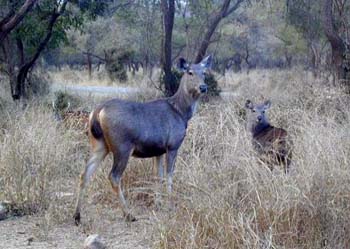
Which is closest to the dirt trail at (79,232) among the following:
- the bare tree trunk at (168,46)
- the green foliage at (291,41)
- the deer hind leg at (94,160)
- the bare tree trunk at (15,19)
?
the deer hind leg at (94,160)

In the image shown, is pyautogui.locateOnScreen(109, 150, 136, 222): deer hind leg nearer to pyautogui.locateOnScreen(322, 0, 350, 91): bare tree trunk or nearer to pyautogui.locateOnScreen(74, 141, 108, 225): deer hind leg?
pyautogui.locateOnScreen(74, 141, 108, 225): deer hind leg

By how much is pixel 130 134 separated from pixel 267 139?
228 cm

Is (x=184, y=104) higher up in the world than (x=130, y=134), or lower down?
higher up

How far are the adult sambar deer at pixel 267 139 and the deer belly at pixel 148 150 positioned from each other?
115 centimetres

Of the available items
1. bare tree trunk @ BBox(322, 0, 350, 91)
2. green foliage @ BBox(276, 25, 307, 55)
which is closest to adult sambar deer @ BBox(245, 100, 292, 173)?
bare tree trunk @ BBox(322, 0, 350, 91)

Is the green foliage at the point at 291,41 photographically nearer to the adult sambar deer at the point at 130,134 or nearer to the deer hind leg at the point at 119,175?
the adult sambar deer at the point at 130,134

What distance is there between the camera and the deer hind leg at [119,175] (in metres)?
7.34

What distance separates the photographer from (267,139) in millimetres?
8891

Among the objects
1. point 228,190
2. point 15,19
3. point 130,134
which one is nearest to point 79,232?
point 130,134

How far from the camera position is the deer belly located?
24.7ft

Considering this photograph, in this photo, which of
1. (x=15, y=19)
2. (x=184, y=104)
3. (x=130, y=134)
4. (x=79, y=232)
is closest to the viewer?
(x=79, y=232)

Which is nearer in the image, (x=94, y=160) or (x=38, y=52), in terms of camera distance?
(x=94, y=160)

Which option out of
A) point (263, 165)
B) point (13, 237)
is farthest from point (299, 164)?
point (13, 237)

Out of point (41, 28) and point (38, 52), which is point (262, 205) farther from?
point (38, 52)
